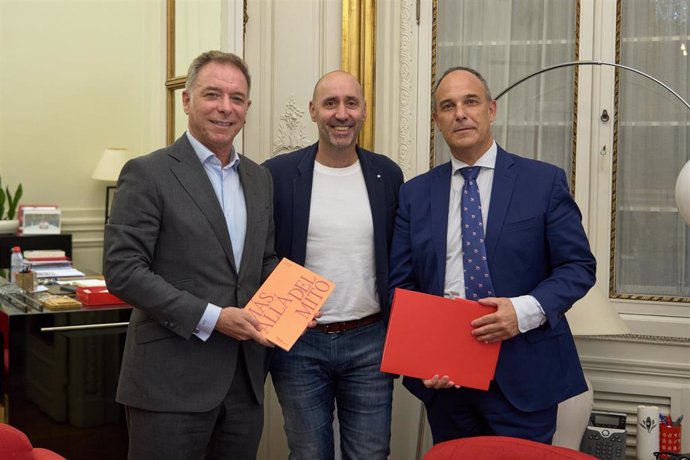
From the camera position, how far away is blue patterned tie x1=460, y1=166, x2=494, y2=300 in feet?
6.75

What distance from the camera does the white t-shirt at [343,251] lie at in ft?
7.44

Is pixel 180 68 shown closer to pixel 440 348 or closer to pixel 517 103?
pixel 517 103

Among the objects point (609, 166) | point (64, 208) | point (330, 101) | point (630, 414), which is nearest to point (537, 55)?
point (609, 166)

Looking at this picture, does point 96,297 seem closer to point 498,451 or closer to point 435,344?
point 435,344

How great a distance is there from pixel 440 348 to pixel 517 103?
1.52m

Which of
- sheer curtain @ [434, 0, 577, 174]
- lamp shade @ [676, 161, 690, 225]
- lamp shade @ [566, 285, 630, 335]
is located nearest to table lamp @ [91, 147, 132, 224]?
sheer curtain @ [434, 0, 577, 174]

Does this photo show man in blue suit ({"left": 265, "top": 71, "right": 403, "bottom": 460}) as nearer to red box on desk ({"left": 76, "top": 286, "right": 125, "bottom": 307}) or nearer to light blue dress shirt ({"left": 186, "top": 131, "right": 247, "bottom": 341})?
light blue dress shirt ({"left": 186, "top": 131, "right": 247, "bottom": 341})

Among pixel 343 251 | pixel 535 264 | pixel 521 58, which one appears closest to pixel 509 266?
pixel 535 264

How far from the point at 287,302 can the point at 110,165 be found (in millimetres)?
4042

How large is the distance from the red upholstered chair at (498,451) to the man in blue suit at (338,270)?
61cm

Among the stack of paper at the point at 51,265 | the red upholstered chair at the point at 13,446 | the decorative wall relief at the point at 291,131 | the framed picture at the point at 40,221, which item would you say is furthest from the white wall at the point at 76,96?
the red upholstered chair at the point at 13,446

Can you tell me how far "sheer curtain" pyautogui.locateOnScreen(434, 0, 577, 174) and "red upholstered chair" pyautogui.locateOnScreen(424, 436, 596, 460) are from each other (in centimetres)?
165

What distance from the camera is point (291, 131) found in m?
3.32

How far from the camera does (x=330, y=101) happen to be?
230 centimetres
